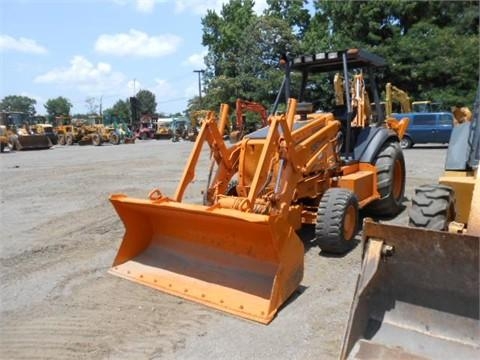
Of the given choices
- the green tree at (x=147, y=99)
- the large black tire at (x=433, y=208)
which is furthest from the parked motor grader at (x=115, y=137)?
the green tree at (x=147, y=99)

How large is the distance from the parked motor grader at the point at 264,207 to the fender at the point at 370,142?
0.05ft

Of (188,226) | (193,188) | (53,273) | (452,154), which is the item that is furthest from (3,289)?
(193,188)

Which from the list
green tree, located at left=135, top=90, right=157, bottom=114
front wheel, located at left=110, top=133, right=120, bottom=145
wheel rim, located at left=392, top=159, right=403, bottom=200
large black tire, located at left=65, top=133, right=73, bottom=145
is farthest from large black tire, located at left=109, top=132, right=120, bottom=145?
green tree, located at left=135, top=90, right=157, bottom=114

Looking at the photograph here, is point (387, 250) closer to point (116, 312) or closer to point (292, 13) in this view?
point (116, 312)

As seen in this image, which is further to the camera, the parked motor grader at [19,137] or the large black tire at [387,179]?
the parked motor grader at [19,137]

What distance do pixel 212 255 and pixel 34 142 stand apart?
1110 inches

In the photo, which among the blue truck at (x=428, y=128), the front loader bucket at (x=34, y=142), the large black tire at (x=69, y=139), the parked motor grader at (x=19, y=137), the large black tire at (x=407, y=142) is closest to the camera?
the blue truck at (x=428, y=128)

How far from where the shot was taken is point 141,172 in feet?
44.1

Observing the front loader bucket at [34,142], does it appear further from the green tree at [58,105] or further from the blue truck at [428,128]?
the green tree at [58,105]

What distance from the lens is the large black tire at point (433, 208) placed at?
12.2ft

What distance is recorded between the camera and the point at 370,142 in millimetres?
6727

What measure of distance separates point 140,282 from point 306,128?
102 inches

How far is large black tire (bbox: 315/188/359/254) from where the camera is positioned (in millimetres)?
5066

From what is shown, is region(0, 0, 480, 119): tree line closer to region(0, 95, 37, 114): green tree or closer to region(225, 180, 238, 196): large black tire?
region(225, 180, 238, 196): large black tire
